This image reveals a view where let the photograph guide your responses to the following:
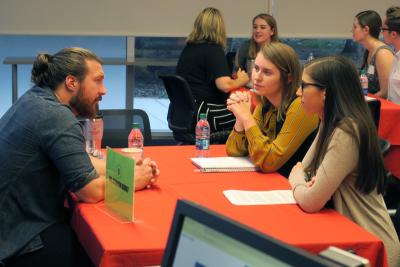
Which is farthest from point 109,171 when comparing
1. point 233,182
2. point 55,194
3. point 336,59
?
point 336,59

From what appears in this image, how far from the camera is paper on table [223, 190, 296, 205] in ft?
8.17

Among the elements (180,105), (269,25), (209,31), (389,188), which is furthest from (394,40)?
(389,188)

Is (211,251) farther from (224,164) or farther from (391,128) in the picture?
(391,128)

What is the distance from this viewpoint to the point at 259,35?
5.78 metres

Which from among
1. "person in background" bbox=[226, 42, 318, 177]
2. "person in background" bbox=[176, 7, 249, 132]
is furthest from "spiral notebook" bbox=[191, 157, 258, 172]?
"person in background" bbox=[176, 7, 249, 132]

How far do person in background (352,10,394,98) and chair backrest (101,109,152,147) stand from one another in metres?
2.37

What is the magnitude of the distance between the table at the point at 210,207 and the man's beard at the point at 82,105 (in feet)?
1.34

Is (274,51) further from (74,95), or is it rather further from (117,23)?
(117,23)

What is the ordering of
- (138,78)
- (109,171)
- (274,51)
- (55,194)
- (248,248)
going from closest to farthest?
(248,248)
(109,171)
(55,194)
(274,51)
(138,78)

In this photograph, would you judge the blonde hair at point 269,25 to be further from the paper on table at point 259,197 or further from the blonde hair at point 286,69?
the paper on table at point 259,197

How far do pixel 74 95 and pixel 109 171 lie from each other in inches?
17.1

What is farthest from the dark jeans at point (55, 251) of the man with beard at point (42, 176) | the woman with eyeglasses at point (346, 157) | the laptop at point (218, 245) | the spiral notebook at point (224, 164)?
the laptop at point (218, 245)

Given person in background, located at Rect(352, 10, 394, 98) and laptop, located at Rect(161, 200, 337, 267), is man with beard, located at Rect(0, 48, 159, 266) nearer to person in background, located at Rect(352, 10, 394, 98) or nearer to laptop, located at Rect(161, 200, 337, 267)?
laptop, located at Rect(161, 200, 337, 267)

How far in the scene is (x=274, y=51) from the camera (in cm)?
307
